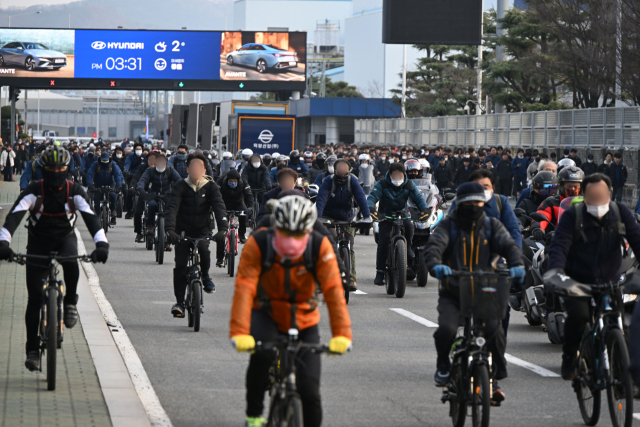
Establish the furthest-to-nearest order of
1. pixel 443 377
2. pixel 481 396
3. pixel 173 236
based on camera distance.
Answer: pixel 173 236, pixel 443 377, pixel 481 396

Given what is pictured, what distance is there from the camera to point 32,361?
8.01 meters

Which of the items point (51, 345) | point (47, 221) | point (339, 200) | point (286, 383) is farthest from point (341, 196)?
point (286, 383)

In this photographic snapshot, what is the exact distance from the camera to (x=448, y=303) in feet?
23.2

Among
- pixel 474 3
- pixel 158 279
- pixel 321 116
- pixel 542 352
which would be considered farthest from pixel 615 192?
pixel 321 116

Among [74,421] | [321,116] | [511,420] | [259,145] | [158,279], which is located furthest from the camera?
[321,116]

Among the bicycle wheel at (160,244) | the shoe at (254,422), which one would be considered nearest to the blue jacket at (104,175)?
the bicycle wheel at (160,244)

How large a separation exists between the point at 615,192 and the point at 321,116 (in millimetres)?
68704

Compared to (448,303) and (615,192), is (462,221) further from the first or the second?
(615,192)

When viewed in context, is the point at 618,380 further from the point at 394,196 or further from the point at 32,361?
the point at 394,196

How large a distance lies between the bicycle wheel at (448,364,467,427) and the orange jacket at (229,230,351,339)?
4.61 ft

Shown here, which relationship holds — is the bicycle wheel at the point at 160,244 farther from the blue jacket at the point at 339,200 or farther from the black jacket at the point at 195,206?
the black jacket at the point at 195,206

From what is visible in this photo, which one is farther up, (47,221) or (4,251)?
(47,221)

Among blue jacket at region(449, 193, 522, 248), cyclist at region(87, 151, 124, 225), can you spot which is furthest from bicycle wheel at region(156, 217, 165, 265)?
blue jacket at region(449, 193, 522, 248)

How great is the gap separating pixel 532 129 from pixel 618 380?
36.2 meters
